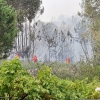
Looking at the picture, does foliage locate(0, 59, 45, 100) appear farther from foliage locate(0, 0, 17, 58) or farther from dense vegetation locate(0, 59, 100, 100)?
foliage locate(0, 0, 17, 58)

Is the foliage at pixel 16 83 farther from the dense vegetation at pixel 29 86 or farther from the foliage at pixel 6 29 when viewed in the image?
the foliage at pixel 6 29

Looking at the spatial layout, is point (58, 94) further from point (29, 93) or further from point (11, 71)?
point (11, 71)

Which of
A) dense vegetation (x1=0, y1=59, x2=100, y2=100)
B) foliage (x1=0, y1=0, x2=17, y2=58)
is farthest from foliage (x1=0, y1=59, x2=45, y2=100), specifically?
foliage (x1=0, y1=0, x2=17, y2=58)

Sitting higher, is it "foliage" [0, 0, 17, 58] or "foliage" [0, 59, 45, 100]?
"foliage" [0, 0, 17, 58]

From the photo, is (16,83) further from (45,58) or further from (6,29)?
(45,58)

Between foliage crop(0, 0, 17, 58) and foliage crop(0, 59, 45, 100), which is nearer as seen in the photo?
foliage crop(0, 59, 45, 100)

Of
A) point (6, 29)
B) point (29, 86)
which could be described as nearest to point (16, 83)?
point (29, 86)

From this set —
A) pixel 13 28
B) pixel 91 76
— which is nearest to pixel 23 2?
pixel 13 28

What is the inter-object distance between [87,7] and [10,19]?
24.1 ft

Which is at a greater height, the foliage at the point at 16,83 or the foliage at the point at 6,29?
the foliage at the point at 6,29

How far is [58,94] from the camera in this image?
330 cm

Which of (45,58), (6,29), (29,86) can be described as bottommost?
(45,58)

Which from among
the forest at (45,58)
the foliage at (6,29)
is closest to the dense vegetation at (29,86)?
the forest at (45,58)

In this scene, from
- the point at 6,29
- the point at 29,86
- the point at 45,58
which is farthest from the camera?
Answer: the point at 45,58
